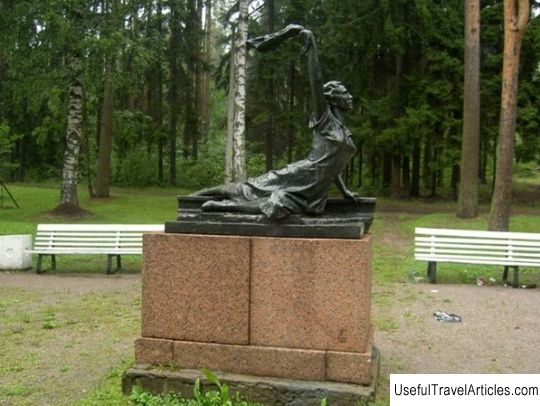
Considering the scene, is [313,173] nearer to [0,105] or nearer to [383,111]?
[383,111]

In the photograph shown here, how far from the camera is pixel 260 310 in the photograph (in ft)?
16.5

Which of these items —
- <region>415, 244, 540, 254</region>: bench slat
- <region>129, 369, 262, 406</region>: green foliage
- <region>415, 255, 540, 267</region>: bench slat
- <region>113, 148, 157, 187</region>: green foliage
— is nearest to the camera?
<region>129, 369, 262, 406</region>: green foliage

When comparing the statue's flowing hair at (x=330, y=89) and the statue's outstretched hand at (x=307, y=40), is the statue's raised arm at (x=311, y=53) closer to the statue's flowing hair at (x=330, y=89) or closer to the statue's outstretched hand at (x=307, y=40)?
the statue's outstretched hand at (x=307, y=40)

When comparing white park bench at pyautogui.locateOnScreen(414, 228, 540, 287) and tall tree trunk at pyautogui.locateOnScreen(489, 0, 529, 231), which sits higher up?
tall tree trunk at pyautogui.locateOnScreen(489, 0, 529, 231)

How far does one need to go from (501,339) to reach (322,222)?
327 cm

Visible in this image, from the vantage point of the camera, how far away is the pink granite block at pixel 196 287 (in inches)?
198

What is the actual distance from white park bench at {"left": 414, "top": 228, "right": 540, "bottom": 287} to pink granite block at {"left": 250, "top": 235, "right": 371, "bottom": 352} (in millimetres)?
5952

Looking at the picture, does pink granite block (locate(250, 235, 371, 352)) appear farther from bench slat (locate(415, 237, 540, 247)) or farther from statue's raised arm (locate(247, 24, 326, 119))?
bench slat (locate(415, 237, 540, 247))

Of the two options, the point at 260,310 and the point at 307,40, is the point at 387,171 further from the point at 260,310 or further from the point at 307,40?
the point at 260,310

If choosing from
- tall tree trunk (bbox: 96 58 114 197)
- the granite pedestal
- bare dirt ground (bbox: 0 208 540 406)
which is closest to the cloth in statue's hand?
the granite pedestal

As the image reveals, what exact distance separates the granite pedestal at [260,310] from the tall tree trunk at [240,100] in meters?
13.0

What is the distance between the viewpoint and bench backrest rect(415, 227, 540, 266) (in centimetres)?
1041

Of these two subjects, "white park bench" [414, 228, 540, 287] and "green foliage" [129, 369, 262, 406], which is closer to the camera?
"green foliage" [129, 369, 262, 406]

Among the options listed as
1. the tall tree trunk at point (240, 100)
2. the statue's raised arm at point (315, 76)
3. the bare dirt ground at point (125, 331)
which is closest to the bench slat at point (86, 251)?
the bare dirt ground at point (125, 331)
